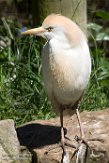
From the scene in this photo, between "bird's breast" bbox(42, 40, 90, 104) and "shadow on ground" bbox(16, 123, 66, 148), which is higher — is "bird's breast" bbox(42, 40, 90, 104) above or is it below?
above

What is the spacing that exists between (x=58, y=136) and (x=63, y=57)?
2.64 ft

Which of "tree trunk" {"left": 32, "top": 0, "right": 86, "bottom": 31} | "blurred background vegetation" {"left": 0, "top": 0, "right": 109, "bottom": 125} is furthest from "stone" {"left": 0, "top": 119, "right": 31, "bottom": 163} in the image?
"tree trunk" {"left": 32, "top": 0, "right": 86, "bottom": 31}

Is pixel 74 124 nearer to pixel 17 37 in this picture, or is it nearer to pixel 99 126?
pixel 99 126

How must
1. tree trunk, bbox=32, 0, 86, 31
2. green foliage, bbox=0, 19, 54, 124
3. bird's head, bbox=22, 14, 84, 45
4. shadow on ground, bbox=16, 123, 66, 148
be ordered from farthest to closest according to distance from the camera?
1. tree trunk, bbox=32, 0, 86, 31
2. green foliage, bbox=0, 19, 54, 124
3. shadow on ground, bbox=16, 123, 66, 148
4. bird's head, bbox=22, 14, 84, 45

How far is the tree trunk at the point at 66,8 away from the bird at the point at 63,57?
1.81 meters

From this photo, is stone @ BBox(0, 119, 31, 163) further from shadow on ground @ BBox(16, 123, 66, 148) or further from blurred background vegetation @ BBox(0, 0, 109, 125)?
blurred background vegetation @ BBox(0, 0, 109, 125)

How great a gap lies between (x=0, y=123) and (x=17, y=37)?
224 centimetres

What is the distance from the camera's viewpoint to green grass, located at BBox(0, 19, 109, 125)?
5840mm

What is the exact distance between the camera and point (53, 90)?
177 inches

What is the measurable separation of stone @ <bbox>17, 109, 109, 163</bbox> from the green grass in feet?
1.89

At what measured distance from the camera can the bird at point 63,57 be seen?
4.32m

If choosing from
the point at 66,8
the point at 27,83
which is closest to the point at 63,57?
the point at 27,83

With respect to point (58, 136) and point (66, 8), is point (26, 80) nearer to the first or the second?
point (66, 8)

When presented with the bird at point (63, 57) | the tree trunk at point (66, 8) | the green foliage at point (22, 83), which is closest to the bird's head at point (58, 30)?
the bird at point (63, 57)
